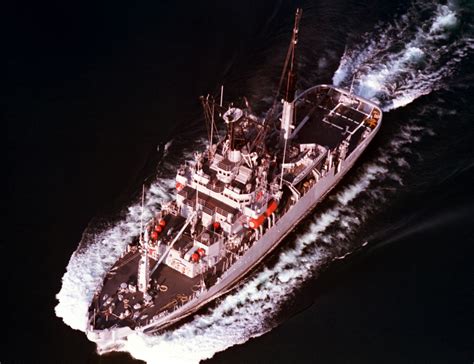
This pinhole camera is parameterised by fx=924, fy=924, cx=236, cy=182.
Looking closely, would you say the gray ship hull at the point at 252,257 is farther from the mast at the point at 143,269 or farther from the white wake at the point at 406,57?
the white wake at the point at 406,57

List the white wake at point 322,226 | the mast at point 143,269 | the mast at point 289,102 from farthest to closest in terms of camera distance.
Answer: the mast at point 289,102
the white wake at point 322,226
the mast at point 143,269

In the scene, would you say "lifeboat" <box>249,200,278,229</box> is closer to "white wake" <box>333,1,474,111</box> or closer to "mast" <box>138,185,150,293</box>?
"mast" <box>138,185,150,293</box>

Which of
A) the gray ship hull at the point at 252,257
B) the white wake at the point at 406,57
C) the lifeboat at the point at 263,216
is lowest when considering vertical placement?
the gray ship hull at the point at 252,257

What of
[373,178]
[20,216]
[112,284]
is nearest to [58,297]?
[112,284]

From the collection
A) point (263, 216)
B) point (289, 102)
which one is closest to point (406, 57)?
point (289, 102)

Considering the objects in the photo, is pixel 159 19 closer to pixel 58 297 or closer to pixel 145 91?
pixel 145 91

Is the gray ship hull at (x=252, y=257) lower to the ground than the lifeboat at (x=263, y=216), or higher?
lower

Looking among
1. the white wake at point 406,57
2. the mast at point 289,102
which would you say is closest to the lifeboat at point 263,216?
the mast at point 289,102

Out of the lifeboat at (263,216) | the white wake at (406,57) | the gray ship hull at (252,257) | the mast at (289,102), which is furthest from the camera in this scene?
the white wake at (406,57)
